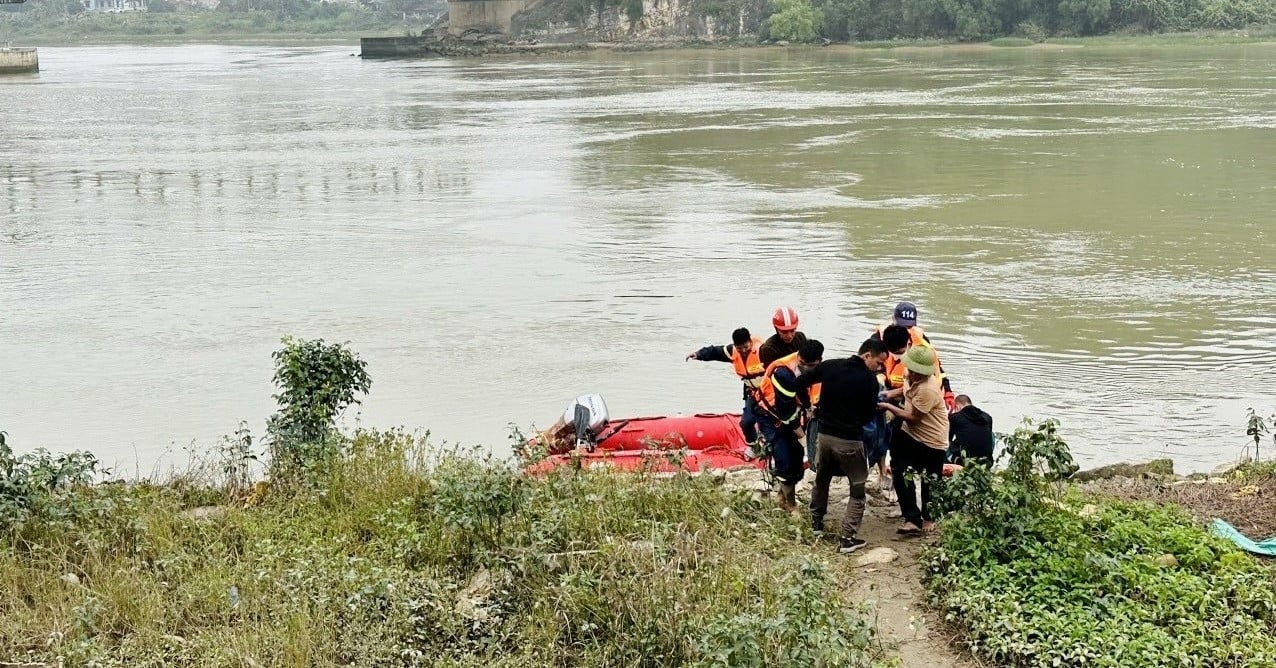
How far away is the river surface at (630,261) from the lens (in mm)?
14078

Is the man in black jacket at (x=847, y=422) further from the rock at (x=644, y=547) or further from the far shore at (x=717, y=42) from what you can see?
the far shore at (x=717, y=42)

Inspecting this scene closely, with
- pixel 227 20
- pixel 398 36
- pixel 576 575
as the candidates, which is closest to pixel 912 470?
pixel 576 575

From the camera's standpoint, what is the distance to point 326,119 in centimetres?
5109

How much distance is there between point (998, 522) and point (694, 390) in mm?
7014

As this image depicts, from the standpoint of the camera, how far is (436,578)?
7.45 metres

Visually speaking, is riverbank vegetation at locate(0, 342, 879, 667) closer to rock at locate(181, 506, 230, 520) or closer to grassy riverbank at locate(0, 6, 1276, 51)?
rock at locate(181, 506, 230, 520)

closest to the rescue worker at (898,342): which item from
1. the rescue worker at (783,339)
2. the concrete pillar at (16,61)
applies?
the rescue worker at (783,339)

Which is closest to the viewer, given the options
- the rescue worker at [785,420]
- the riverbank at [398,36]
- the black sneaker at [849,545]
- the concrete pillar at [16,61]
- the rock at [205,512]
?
the black sneaker at [849,545]

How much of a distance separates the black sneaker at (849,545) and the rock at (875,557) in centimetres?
6

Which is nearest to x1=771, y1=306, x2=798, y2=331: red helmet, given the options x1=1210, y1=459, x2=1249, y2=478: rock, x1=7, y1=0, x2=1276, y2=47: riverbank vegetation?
x1=1210, y1=459, x2=1249, y2=478: rock

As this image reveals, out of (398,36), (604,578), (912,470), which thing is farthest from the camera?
(398,36)

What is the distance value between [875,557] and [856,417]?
773 millimetres

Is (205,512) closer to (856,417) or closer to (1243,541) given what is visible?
(856,417)

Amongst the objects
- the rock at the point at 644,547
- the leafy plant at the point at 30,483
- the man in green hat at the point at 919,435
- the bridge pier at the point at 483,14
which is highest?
the bridge pier at the point at 483,14
